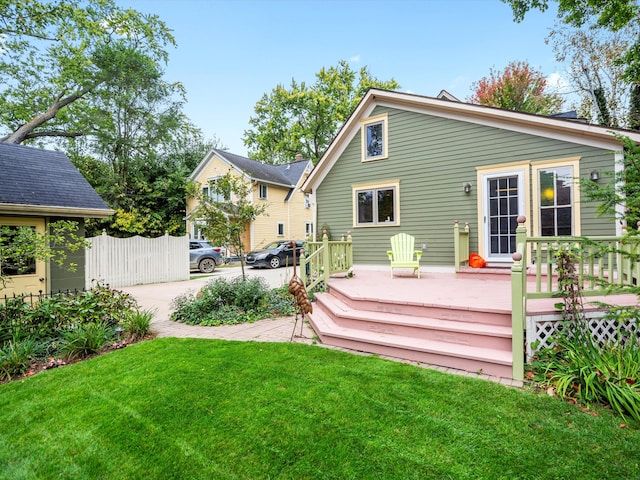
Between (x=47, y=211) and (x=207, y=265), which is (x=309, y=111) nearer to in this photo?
(x=207, y=265)

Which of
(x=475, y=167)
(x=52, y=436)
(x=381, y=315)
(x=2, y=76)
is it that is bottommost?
(x=52, y=436)

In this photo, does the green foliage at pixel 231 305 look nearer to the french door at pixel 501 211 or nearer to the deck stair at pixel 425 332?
the deck stair at pixel 425 332

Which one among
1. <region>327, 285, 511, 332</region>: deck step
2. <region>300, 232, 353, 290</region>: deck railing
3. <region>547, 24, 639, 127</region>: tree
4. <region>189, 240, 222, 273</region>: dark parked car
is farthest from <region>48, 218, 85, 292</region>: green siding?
<region>547, 24, 639, 127</region>: tree

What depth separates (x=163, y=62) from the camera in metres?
19.1

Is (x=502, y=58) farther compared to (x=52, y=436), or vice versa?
(x=502, y=58)

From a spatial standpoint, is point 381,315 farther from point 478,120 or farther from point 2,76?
point 2,76

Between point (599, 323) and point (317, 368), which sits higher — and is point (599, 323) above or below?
above

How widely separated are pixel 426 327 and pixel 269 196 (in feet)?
58.0

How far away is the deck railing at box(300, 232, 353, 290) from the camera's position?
674 centimetres

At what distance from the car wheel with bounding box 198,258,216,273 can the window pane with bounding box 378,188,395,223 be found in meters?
8.93

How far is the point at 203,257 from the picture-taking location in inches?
566

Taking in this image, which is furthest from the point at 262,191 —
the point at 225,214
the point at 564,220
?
the point at 564,220

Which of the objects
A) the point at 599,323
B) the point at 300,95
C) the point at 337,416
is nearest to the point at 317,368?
the point at 337,416

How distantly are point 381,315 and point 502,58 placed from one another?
19.9 metres
